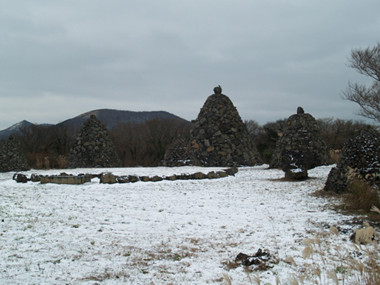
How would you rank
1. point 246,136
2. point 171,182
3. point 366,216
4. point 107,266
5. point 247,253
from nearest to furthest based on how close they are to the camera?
1. point 107,266
2. point 247,253
3. point 366,216
4. point 171,182
5. point 246,136

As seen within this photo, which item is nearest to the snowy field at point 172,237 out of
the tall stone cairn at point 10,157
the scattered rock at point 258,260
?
the scattered rock at point 258,260

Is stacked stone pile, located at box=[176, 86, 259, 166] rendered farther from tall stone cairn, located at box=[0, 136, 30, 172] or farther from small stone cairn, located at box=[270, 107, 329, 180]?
tall stone cairn, located at box=[0, 136, 30, 172]

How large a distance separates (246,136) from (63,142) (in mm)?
18001

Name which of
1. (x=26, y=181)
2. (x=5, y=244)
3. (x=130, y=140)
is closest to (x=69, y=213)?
(x=5, y=244)

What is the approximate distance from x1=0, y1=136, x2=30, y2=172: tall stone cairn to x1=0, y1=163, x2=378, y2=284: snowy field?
6.67 metres

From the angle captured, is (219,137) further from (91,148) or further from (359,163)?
(359,163)

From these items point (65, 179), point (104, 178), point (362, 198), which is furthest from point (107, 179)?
point (362, 198)

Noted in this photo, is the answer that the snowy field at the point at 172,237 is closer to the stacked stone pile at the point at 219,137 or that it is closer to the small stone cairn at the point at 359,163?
the small stone cairn at the point at 359,163

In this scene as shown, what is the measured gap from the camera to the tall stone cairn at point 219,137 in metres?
14.5

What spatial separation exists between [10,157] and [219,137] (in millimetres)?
9073

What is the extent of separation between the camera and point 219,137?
14680mm

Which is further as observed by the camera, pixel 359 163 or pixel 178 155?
pixel 178 155

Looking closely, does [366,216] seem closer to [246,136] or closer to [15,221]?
[15,221]

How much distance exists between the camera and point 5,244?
12.8ft
